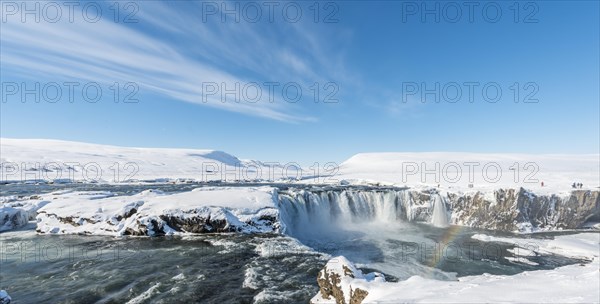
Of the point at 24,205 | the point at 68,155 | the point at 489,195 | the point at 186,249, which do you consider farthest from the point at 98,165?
the point at 489,195

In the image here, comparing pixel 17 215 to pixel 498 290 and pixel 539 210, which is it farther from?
pixel 539 210

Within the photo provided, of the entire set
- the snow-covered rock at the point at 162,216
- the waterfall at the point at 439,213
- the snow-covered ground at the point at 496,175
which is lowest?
the waterfall at the point at 439,213

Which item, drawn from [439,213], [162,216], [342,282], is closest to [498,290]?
[342,282]

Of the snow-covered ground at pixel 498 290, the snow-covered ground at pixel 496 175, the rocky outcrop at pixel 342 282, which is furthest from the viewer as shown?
the snow-covered ground at pixel 496 175

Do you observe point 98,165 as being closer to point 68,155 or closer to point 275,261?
point 68,155

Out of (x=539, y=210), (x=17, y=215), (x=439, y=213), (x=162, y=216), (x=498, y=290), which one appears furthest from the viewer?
(x=439, y=213)

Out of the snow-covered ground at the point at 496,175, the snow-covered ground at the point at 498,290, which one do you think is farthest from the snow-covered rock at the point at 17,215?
the snow-covered ground at the point at 496,175

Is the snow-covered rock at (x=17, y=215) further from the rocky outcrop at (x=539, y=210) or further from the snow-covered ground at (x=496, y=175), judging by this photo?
the rocky outcrop at (x=539, y=210)

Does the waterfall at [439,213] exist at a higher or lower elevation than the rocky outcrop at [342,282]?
lower
